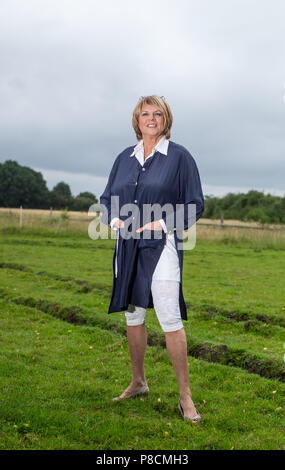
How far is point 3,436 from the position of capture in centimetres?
409

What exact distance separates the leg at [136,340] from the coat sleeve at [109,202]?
0.84 metres

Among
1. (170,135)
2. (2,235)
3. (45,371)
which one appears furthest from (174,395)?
(2,235)

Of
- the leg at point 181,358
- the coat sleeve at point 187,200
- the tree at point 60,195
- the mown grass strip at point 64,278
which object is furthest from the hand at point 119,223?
the tree at point 60,195

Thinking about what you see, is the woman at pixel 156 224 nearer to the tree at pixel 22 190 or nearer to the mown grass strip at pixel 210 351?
the mown grass strip at pixel 210 351

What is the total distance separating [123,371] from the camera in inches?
237

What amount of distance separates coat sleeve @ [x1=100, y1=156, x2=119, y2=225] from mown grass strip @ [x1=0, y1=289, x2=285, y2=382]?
9.04ft

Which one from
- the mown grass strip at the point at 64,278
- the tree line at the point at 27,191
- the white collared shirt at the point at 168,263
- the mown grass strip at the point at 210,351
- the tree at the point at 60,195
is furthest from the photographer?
the tree line at the point at 27,191

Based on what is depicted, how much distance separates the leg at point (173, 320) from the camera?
427 centimetres

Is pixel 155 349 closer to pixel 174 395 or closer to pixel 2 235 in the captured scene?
pixel 174 395

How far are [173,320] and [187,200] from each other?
1017 mm

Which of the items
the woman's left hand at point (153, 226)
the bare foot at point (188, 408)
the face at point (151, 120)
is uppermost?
the face at point (151, 120)

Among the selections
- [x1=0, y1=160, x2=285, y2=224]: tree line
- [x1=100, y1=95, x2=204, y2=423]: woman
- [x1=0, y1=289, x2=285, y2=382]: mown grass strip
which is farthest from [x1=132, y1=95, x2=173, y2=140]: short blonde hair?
[x1=0, y1=160, x2=285, y2=224]: tree line

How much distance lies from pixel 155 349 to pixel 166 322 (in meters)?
2.67

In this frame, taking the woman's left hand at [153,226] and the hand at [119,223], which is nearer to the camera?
the woman's left hand at [153,226]
